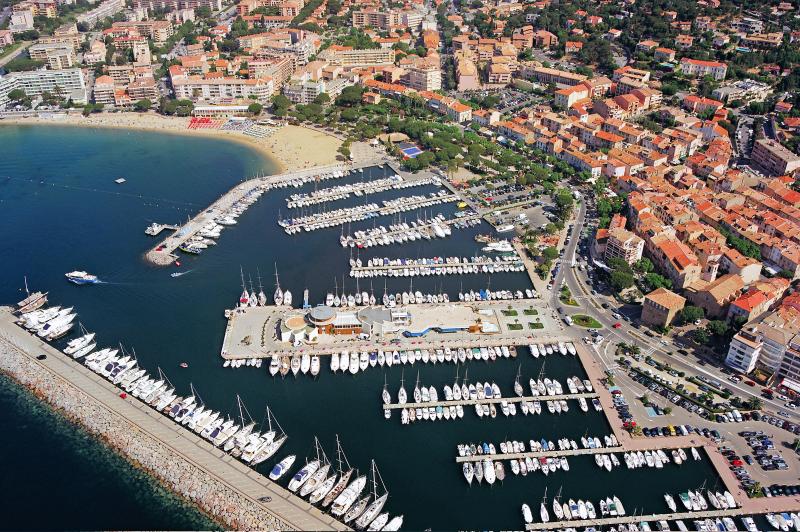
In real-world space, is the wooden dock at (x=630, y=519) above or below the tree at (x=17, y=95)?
below

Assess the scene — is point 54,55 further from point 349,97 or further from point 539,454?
point 539,454

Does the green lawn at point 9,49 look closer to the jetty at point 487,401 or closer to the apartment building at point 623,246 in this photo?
the jetty at point 487,401

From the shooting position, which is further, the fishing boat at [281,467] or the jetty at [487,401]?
the jetty at [487,401]

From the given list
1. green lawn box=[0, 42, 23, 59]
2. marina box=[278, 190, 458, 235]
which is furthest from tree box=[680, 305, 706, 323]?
green lawn box=[0, 42, 23, 59]

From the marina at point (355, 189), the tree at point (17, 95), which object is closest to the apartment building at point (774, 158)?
the marina at point (355, 189)

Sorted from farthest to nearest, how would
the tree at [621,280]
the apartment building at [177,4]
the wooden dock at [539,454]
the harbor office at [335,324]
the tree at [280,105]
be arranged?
the apartment building at [177,4] < the tree at [280,105] < the tree at [621,280] < the harbor office at [335,324] < the wooden dock at [539,454]

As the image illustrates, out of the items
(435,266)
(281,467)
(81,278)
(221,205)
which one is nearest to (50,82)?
(221,205)
